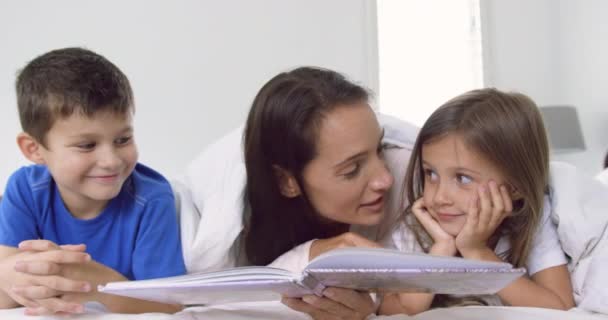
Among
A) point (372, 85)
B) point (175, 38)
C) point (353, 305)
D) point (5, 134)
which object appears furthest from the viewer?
point (372, 85)

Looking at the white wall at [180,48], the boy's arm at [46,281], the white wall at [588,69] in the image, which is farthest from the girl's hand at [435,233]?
the white wall at [588,69]

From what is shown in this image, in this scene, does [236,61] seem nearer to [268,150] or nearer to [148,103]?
[148,103]

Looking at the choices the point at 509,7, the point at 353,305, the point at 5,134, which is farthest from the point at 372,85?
the point at 353,305

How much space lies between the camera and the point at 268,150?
1119 millimetres

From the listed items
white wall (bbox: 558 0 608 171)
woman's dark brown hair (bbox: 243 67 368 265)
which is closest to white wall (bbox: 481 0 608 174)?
white wall (bbox: 558 0 608 171)

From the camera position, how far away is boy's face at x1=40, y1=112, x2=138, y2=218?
3.51ft

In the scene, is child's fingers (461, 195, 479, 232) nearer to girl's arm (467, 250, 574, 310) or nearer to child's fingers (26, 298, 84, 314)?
girl's arm (467, 250, 574, 310)

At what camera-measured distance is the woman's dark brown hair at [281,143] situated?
→ 3.59ft

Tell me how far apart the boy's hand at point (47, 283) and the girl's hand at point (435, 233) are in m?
0.53

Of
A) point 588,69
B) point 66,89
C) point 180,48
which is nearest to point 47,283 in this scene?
point 66,89

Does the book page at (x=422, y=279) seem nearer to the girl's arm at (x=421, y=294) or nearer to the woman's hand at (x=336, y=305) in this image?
the woman's hand at (x=336, y=305)

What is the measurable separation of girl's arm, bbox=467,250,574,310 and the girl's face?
0.08 metres

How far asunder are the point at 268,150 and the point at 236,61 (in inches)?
81.5

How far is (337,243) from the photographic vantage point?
3.51ft
